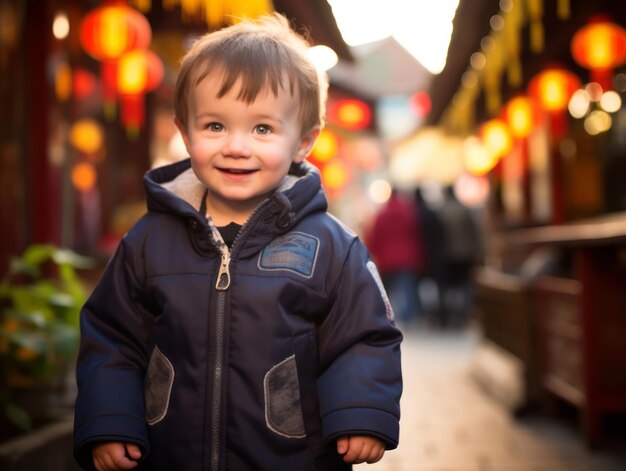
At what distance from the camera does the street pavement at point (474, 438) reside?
4.20 metres

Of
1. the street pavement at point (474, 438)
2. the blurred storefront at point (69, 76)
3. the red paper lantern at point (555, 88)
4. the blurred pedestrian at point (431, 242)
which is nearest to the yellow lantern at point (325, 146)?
the blurred pedestrian at point (431, 242)

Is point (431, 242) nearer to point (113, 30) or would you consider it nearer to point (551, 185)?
point (551, 185)

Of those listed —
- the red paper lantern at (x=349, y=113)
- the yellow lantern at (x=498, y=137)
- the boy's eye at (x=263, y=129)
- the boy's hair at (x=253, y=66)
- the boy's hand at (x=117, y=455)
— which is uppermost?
the red paper lantern at (x=349, y=113)

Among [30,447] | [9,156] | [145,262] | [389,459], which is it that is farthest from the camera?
[9,156]

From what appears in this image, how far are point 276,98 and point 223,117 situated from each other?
137 mm

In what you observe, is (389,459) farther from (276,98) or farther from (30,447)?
(276,98)

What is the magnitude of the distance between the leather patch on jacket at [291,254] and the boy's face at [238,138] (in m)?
0.14

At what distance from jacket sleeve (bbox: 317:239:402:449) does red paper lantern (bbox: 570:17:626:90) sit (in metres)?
5.63

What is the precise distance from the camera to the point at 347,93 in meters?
17.1

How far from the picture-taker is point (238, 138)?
187 centimetres

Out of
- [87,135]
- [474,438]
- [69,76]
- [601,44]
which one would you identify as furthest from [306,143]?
[87,135]

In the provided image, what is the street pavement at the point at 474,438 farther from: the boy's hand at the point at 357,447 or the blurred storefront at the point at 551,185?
the boy's hand at the point at 357,447

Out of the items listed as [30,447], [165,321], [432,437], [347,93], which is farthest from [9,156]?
[347,93]

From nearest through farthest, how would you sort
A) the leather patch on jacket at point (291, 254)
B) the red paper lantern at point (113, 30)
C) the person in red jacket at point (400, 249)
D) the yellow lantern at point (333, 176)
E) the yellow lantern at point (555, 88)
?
the leather patch on jacket at point (291, 254) → the red paper lantern at point (113, 30) → the yellow lantern at point (555, 88) → the person in red jacket at point (400, 249) → the yellow lantern at point (333, 176)
